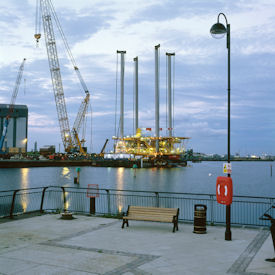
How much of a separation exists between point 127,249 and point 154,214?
10.5 feet

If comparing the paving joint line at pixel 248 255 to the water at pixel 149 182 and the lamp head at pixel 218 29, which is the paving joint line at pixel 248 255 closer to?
the lamp head at pixel 218 29

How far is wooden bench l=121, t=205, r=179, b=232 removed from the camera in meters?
13.7

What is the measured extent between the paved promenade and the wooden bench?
1.60 feet

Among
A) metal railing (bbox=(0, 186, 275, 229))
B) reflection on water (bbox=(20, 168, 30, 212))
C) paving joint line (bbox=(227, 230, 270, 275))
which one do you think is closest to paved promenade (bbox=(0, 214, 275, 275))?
paving joint line (bbox=(227, 230, 270, 275))

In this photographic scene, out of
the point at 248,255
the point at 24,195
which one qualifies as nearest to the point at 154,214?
the point at 248,255

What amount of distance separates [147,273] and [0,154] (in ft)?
622

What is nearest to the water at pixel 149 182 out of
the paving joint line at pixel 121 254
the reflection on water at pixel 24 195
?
the reflection on water at pixel 24 195

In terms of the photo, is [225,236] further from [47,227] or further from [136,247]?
[47,227]

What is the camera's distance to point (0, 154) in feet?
607

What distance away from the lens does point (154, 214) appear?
1409 cm

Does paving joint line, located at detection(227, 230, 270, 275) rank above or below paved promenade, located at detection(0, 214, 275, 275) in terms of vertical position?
above

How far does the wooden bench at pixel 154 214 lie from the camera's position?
45.1ft

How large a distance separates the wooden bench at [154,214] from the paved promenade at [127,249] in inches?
19.2

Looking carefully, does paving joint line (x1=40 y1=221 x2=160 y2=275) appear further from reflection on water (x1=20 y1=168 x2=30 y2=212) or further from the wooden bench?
reflection on water (x1=20 y1=168 x2=30 y2=212)
